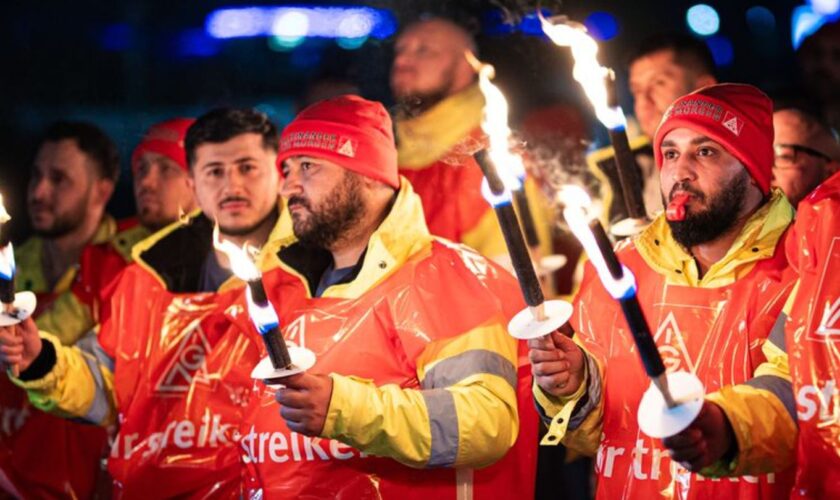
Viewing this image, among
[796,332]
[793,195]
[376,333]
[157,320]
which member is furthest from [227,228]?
[796,332]

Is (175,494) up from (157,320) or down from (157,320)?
down

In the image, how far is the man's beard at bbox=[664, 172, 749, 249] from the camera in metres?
3.74

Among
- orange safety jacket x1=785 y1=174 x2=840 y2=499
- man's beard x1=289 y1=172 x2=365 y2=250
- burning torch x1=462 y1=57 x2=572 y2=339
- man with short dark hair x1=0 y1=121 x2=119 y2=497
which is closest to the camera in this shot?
burning torch x1=462 y1=57 x2=572 y2=339

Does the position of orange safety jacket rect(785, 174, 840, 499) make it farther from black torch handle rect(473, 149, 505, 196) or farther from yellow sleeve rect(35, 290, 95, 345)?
yellow sleeve rect(35, 290, 95, 345)

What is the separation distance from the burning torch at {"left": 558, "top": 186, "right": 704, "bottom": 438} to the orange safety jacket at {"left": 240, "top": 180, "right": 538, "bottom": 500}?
109 centimetres

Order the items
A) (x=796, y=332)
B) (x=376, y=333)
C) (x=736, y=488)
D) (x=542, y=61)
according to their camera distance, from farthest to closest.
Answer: (x=542, y=61) → (x=376, y=333) → (x=736, y=488) → (x=796, y=332)

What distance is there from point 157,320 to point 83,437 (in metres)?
1.00

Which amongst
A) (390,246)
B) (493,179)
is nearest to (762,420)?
(493,179)

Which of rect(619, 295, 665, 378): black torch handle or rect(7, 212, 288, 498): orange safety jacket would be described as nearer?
rect(619, 295, 665, 378): black torch handle

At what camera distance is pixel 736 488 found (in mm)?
3561

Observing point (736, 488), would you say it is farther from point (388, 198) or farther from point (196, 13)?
point (196, 13)

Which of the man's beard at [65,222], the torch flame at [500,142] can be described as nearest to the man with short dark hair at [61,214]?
the man's beard at [65,222]

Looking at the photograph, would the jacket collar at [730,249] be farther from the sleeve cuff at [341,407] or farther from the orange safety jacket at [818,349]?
the sleeve cuff at [341,407]

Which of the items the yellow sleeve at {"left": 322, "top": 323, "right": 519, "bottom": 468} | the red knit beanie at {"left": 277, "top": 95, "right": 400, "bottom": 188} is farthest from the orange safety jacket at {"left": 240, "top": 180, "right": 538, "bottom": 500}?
the red knit beanie at {"left": 277, "top": 95, "right": 400, "bottom": 188}
